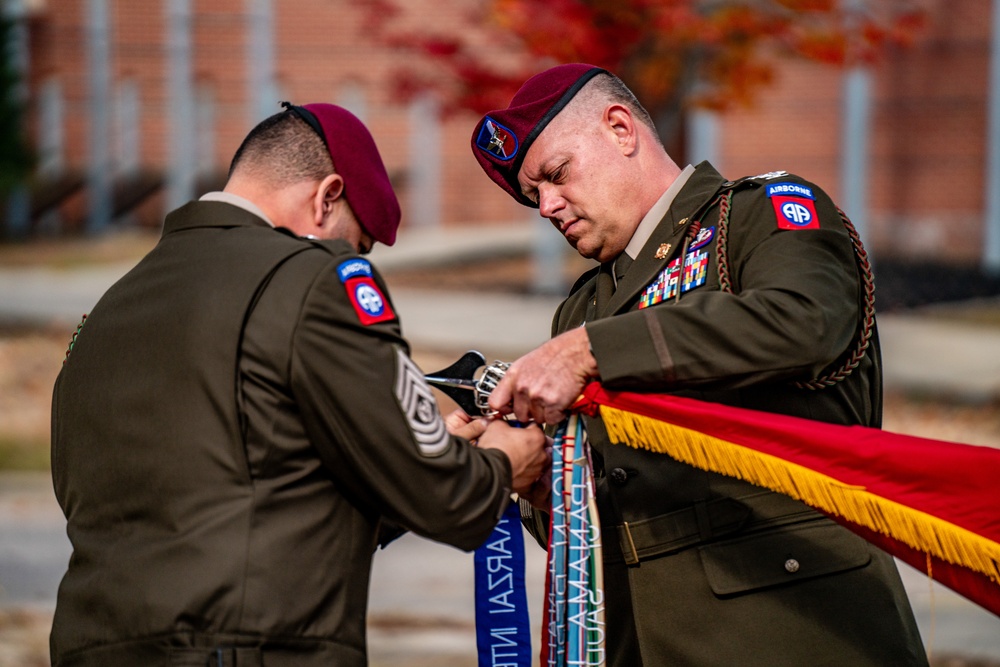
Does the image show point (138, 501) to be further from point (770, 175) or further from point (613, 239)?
point (770, 175)

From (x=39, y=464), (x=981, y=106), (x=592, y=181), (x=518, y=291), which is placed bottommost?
(x=39, y=464)

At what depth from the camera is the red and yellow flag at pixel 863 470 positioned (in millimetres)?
2678

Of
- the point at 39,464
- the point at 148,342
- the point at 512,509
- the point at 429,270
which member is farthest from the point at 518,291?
the point at 148,342

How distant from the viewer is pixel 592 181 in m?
3.20

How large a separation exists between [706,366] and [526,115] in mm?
867

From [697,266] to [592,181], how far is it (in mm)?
399

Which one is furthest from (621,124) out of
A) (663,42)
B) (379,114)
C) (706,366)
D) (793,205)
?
(379,114)

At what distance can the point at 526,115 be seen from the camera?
3164 mm

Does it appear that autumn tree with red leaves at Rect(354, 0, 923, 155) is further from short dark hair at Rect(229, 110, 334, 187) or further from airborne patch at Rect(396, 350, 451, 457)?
airborne patch at Rect(396, 350, 451, 457)

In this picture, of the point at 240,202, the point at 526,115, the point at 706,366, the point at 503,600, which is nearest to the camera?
the point at 706,366

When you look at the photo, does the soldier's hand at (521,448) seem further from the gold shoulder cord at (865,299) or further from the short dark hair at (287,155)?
the short dark hair at (287,155)

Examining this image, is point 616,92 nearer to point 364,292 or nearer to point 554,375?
point 554,375

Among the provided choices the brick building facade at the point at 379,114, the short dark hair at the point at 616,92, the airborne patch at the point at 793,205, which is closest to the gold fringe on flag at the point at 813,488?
the airborne patch at the point at 793,205

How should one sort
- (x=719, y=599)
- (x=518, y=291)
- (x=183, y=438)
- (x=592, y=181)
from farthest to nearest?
(x=518, y=291) < (x=592, y=181) < (x=719, y=599) < (x=183, y=438)
